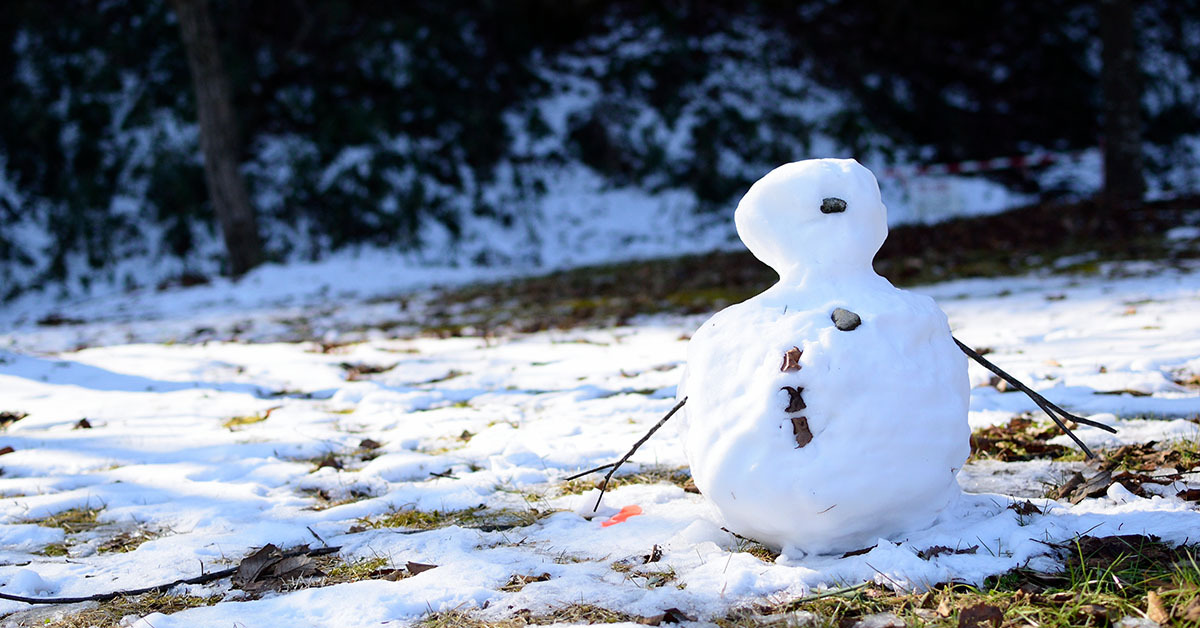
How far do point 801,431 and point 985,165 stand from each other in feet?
39.7

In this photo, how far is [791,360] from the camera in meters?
1.99

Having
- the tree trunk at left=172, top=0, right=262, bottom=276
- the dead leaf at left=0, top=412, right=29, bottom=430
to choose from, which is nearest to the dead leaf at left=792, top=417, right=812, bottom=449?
the dead leaf at left=0, top=412, right=29, bottom=430

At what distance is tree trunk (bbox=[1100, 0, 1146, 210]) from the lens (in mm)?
9273

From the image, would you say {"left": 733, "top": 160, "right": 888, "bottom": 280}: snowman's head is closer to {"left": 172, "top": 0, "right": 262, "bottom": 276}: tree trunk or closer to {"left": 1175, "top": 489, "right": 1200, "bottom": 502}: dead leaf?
{"left": 1175, "top": 489, "right": 1200, "bottom": 502}: dead leaf

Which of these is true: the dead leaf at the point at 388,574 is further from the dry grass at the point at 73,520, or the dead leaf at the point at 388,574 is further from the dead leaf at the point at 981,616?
the dead leaf at the point at 981,616

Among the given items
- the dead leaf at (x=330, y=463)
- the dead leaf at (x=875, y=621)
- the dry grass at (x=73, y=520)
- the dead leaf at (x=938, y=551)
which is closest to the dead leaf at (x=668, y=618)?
the dead leaf at (x=875, y=621)

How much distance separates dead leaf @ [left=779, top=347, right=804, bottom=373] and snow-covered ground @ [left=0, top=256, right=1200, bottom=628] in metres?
0.45

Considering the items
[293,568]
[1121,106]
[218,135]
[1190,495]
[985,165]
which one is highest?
[218,135]

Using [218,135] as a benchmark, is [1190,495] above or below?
below

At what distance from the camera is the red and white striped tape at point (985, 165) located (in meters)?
12.7

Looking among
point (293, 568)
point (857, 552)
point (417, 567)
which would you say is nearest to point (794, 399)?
point (857, 552)

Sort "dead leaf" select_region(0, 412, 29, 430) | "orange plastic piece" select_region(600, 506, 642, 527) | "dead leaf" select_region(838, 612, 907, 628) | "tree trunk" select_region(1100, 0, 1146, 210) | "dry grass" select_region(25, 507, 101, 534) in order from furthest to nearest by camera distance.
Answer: "tree trunk" select_region(1100, 0, 1146, 210) → "dead leaf" select_region(0, 412, 29, 430) → "dry grass" select_region(25, 507, 101, 534) → "orange plastic piece" select_region(600, 506, 642, 527) → "dead leaf" select_region(838, 612, 907, 628)

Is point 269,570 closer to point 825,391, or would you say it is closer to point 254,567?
point 254,567

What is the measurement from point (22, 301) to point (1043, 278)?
1213 cm
